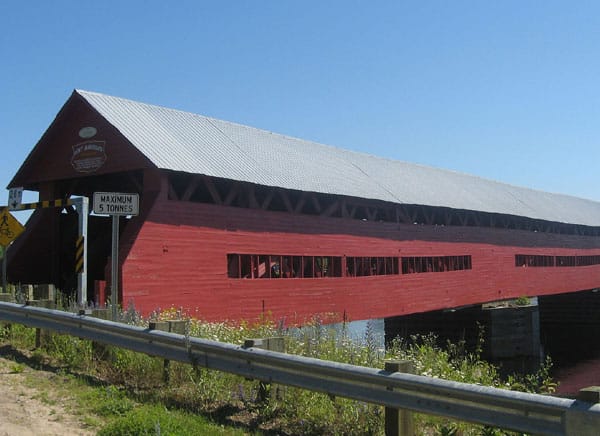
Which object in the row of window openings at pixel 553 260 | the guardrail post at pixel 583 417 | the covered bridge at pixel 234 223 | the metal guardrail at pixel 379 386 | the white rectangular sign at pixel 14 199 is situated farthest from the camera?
the row of window openings at pixel 553 260

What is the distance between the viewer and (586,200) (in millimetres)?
46344

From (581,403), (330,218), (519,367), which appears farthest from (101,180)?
(519,367)

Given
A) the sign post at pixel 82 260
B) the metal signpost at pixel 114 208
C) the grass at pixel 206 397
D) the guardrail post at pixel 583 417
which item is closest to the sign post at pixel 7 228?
the sign post at pixel 82 260

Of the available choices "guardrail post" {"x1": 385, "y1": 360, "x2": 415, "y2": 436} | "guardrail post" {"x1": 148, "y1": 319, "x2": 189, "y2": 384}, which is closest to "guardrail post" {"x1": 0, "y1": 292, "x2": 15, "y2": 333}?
"guardrail post" {"x1": 148, "y1": 319, "x2": 189, "y2": 384}

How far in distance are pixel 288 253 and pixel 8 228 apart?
719 centimetres

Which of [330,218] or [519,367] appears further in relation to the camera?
[519,367]

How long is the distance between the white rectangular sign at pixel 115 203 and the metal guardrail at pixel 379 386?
1.58 metres

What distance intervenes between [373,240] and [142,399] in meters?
15.1

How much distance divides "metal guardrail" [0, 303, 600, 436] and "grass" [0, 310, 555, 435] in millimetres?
261

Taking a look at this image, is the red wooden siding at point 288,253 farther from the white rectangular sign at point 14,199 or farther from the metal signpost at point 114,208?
the metal signpost at point 114,208

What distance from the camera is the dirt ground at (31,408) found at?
17.0 ft

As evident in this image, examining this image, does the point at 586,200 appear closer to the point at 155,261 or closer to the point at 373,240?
the point at 373,240

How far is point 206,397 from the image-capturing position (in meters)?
5.97

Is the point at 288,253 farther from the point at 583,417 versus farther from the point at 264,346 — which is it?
the point at 583,417
